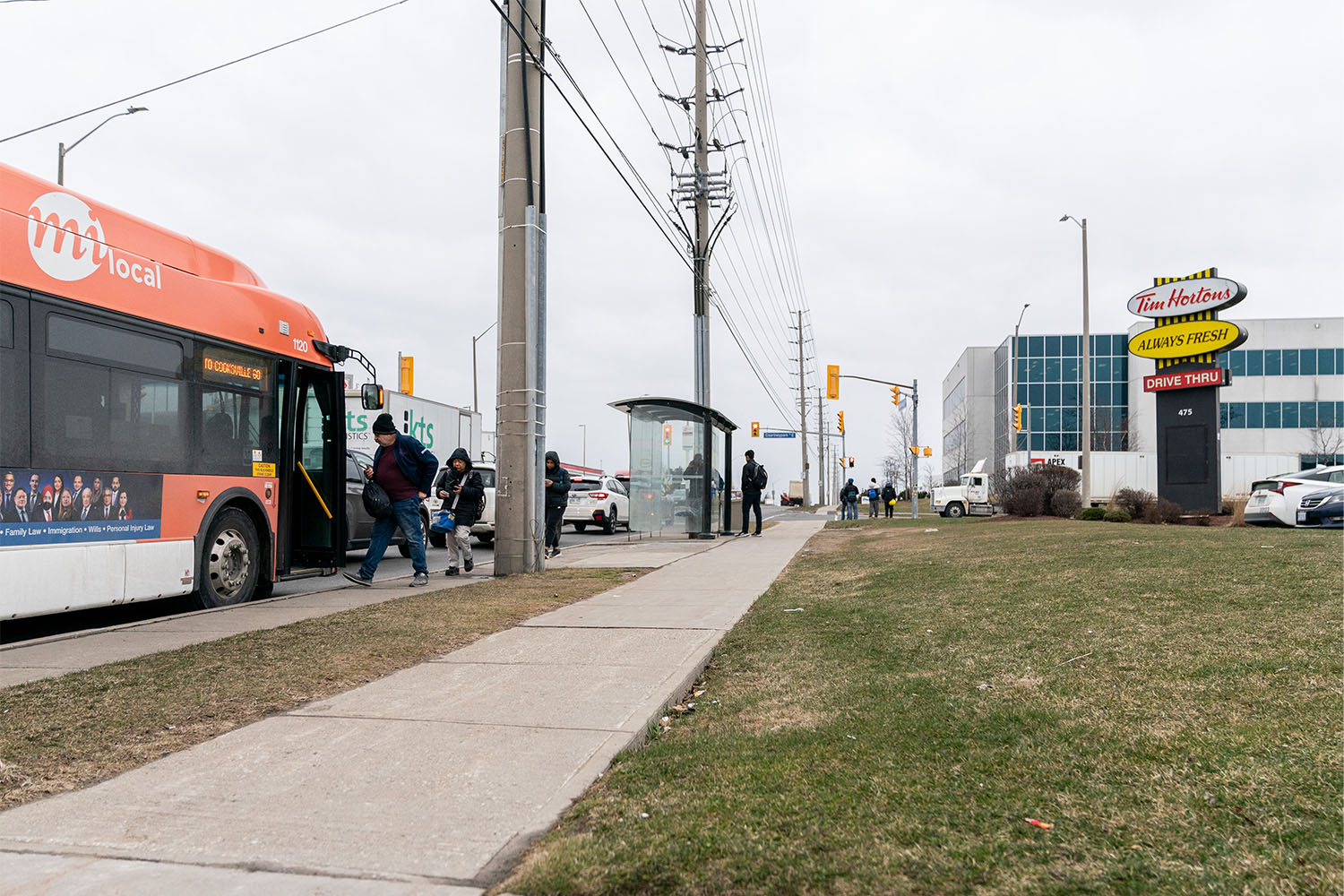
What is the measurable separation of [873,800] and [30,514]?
6823 millimetres

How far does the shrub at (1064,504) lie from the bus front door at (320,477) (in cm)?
2023

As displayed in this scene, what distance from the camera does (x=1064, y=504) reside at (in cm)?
2572

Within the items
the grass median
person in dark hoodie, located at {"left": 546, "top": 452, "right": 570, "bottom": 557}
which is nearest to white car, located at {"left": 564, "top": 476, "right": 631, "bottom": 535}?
person in dark hoodie, located at {"left": 546, "top": 452, "right": 570, "bottom": 557}

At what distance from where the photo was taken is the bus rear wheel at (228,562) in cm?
938

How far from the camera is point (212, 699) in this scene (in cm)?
528

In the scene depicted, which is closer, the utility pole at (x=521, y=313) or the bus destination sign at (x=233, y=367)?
the bus destination sign at (x=233, y=367)

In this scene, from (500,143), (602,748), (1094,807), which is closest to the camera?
(1094,807)

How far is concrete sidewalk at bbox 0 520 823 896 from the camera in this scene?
3.01 m

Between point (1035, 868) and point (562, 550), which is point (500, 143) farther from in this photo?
point (1035, 868)

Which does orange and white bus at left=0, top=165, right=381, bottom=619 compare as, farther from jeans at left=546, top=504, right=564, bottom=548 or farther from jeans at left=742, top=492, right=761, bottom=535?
jeans at left=742, top=492, right=761, bottom=535

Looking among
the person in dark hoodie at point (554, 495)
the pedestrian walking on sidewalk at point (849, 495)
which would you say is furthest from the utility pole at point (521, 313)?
the pedestrian walking on sidewalk at point (849, 495)

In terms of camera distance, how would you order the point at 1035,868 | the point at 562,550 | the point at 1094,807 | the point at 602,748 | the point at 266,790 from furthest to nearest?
the point at 562,550
the point at 602,748
the point at 266,790
the point at 1094,807
the point at 1035,868

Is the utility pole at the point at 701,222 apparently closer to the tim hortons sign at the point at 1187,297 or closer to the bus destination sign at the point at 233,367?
the tim hortons sign at the point at 1187,297

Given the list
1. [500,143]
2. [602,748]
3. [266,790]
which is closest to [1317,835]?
[602,748]
